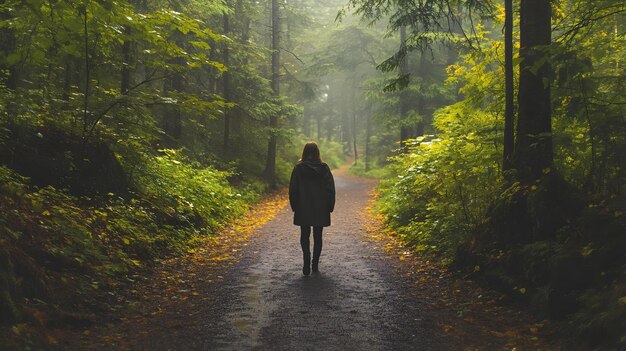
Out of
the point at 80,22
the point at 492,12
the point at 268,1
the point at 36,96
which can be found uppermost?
the point at 268,1

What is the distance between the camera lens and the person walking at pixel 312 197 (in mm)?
7379

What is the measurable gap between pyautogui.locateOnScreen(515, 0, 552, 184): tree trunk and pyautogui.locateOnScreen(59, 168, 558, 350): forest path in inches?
76.4

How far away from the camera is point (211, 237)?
33.7 ft

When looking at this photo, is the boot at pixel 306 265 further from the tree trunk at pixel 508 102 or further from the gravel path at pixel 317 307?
the tree trunk at pixel 508 102

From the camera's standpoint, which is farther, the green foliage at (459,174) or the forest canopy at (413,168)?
the green foliage at (459,174)

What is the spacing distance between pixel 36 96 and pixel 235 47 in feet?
34.7

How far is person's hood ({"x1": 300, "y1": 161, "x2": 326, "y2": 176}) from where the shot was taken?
7453mm

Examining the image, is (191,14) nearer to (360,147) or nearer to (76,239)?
(76,239)

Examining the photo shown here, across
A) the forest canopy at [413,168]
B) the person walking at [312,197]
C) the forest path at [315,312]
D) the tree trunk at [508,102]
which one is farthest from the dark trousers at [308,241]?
the tree trunk at [508,102]

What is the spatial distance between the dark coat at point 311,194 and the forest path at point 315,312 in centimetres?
95

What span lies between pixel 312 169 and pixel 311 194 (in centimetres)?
42

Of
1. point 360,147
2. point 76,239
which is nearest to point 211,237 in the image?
point 76,239

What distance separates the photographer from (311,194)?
24.4 ft

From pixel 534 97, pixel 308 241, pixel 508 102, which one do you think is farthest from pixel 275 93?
pixel 534 97
